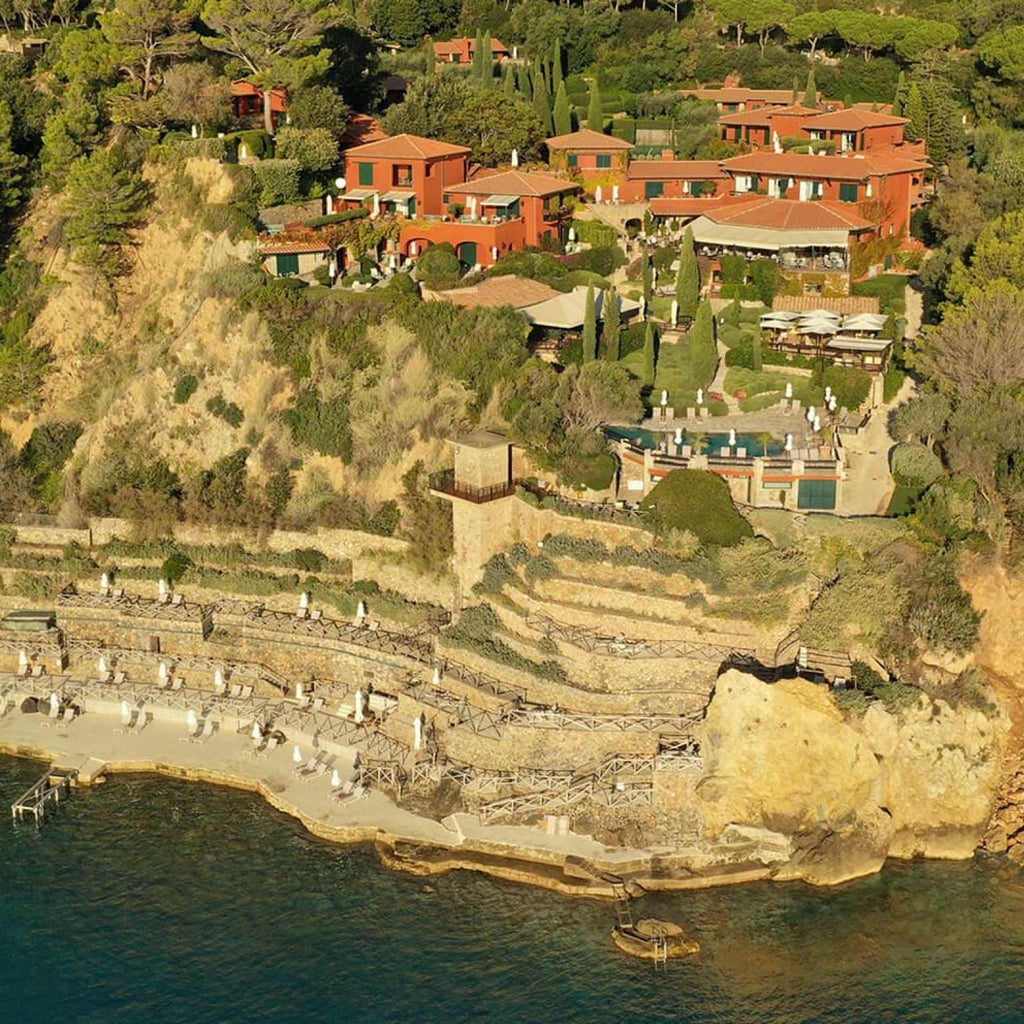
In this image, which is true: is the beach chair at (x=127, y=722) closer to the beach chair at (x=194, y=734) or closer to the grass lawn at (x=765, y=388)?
the beach chair at (x=194, y=734)

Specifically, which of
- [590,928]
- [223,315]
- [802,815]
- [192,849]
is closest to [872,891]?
[802,815]

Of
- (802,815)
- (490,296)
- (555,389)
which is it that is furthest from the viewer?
(490,296)

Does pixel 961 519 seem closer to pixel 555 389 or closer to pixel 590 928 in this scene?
pixel 555 389

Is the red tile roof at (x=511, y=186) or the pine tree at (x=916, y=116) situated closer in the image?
the red tile roof at (x=511, y=186)

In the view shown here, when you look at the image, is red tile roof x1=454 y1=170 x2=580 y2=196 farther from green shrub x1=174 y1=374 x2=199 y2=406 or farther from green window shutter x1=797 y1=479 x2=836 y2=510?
green window shutter x1=797 y1=479 x2=836 y2=510

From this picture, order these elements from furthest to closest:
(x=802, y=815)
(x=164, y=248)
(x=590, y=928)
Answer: (x=164, y=248)
(x=802, y=815)
(x=590, y=928)

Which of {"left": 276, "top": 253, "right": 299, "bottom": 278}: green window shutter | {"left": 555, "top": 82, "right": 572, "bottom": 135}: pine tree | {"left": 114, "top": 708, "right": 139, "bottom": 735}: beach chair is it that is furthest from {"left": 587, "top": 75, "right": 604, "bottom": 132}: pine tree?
{"left": 114, "top": 708, "right": 139, "bottom": 735}: beach chair

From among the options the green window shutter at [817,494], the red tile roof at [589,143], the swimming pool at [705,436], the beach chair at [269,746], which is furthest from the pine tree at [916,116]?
the beach chair at [269,746]
